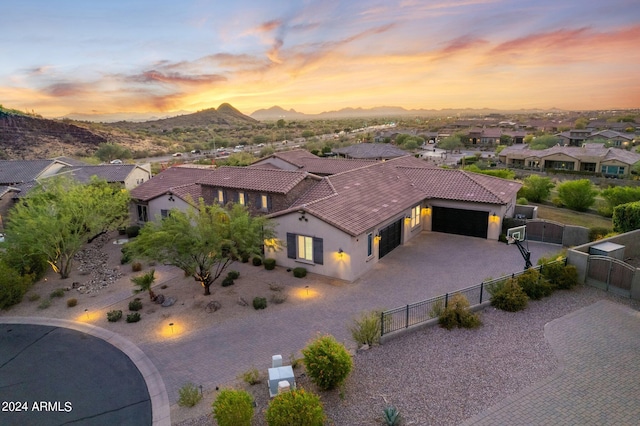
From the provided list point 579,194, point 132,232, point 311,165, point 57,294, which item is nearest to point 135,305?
point 57,294

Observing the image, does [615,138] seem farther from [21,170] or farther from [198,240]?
[21,170]

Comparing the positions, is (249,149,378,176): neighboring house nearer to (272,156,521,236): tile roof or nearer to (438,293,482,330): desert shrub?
(272,156,521,236): tile roof

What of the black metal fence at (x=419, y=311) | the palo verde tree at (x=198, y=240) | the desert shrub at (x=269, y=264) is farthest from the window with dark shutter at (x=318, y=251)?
the black metal fence at (x=419, y=311)

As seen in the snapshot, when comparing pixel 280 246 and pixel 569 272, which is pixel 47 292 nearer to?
pixel 280 246

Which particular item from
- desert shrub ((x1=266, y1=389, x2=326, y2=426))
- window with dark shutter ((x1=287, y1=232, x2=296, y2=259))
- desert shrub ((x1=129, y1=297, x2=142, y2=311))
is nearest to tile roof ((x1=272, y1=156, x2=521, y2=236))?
window with dark shutter ((x1=287, y1=232, x2=296, y2=259))

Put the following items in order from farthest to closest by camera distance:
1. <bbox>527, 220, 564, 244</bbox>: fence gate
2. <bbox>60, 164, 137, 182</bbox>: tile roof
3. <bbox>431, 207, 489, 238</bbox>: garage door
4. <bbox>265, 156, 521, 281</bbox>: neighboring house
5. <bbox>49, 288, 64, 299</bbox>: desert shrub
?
<bbox>60, 164, 137, 182</bbox>: tile roof, <bbox>431, 207, 489, 238</bbox>: garage door, <bbox>527, 220, 564, 244</bbox>: fence gate, <bbox>265, 156, 521, 281</bbox>: neighboring house, <bbox>49, 288, 64, 299</bbox>: desert shrub

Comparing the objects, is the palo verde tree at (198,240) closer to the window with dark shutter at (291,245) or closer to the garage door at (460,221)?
the window with dark shutter at (291,245)
